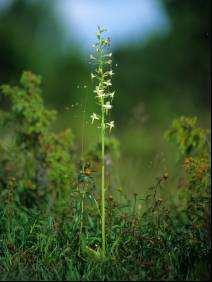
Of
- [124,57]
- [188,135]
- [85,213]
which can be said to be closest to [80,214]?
[85,213]

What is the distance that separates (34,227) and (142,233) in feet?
3.32

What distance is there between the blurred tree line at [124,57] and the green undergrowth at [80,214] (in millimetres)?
14941

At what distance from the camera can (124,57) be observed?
32.0 m

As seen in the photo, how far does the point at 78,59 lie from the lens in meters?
30.6

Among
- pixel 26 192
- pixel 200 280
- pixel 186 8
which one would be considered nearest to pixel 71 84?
pixel 186 8

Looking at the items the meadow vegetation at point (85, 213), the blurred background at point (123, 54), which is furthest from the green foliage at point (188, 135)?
the blurred background at point (123, 54)

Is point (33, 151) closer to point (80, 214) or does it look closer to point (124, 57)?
point (80, 214)

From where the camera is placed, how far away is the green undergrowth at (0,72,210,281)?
22.4 feet

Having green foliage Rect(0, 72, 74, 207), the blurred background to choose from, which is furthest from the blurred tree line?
green foliage Rect(0, 72, 74, 207)

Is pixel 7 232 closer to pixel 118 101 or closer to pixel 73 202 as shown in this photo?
pixel 73 202

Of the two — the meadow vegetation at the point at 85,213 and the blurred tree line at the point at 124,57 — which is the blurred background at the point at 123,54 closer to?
the blurred tree line at the point at 124,57

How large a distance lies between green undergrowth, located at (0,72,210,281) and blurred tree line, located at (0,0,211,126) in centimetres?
1494

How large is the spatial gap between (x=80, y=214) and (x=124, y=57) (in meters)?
24.8

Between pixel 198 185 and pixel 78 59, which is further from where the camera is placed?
pixel 78 59
